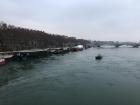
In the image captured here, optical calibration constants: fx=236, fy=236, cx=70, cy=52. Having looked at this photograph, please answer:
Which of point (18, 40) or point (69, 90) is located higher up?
point (18, 40)

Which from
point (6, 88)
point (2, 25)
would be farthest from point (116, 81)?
point (2, 25)

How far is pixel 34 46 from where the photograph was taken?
93750mm

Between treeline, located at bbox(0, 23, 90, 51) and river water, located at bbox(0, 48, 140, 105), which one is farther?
treeline, located at bbox(0, 23, 90, 51)

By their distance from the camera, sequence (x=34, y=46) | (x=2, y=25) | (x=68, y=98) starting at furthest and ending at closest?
(x=34, y=46) < (x=2, y=25) < (x=68, y=98)

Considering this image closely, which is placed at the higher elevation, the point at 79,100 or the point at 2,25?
the point at 2,25

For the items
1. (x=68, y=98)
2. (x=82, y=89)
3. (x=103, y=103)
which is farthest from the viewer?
(x=82, y=89)

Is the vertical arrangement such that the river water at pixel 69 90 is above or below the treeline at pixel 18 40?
below

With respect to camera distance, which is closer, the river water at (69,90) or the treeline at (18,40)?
the river water at (69,90)

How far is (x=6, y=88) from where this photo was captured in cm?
2594

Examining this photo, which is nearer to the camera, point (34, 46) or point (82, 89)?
point (82, 89)

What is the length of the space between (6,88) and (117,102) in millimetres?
12245

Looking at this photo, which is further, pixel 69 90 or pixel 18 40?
pixel 18 40

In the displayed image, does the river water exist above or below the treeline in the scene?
below

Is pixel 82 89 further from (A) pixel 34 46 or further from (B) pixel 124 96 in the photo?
(A) pixel 34 46
